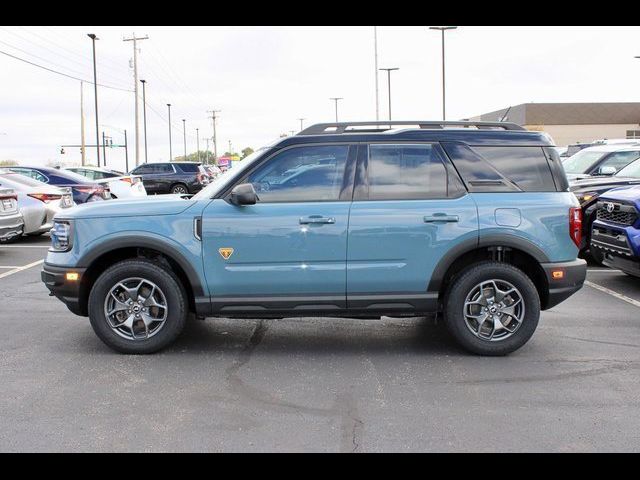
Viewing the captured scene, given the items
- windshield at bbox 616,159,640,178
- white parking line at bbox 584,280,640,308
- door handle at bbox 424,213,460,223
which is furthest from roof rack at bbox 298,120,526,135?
windshield at bbox 616,159,640,178

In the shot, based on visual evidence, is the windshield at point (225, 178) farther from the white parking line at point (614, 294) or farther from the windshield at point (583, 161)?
the windshield at point (583, 161)

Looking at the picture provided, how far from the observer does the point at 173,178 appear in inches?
1147

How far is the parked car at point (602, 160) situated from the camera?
1321 cm

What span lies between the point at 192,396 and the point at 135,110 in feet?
146

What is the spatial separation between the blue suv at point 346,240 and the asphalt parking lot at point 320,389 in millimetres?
407

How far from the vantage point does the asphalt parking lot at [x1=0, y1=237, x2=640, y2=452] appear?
391 centimetres

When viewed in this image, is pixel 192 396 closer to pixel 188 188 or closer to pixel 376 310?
pixel 376 310

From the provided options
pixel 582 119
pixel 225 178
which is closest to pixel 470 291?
pixel 225 178

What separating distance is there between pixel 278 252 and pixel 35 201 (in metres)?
9.13

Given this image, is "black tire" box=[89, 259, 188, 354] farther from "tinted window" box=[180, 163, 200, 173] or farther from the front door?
"tinted window" box=[180, 163, 200, 173]

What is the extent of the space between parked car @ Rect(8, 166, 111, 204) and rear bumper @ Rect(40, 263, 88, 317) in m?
10.4

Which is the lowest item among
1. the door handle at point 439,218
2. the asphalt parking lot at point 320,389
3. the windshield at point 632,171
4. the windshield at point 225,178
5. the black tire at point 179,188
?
the asphalt parking lot at point 320,389

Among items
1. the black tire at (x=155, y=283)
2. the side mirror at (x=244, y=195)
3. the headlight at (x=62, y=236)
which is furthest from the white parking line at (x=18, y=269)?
the side mirror at (x=244, y=195)
